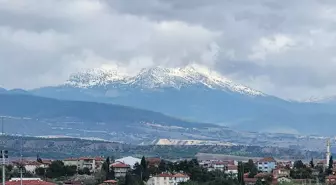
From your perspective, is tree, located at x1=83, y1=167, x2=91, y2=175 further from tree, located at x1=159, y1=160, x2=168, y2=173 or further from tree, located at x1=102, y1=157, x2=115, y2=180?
tree, located at x1=159, y1=160, x2=168, y2=173

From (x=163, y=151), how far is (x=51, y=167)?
9305cm

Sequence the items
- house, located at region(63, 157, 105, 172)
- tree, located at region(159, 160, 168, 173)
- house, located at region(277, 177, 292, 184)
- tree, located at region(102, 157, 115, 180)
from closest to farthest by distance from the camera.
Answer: house, located at region(277, 177, 292, 184) < tree, located at region(102, 157, 115, 180) < tree, located at region(159, 160, 168, 173) < house, located at region(63, 157, 105, 172)

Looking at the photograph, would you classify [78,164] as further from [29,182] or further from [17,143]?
[17,143]

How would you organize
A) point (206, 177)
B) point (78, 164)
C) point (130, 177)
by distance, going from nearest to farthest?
1. point (130, 177)
2. point (206, 177)
3. point (78, 164)

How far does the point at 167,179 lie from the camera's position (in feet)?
297

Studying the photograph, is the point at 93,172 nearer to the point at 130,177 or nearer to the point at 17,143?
the point at 130,177

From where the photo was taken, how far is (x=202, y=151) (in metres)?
194

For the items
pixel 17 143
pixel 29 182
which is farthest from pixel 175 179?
pixel 17 143

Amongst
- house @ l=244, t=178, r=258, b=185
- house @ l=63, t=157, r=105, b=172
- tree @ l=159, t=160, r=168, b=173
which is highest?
house @ l=63, t=157, r=105, b=172

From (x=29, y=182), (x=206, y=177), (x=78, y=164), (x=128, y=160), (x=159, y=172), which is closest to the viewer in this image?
(x=29, y=182)

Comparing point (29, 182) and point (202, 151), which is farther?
point (202, 151)

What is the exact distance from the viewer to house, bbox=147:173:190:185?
293ft

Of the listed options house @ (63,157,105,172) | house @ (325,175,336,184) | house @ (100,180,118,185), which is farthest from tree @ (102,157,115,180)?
house @ (325,175,336,184)

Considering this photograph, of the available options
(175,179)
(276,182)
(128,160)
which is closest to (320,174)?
(276,182)
